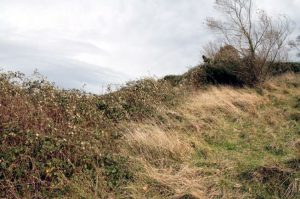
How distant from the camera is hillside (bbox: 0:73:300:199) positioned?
555cm

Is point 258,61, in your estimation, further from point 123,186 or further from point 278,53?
point 123,186

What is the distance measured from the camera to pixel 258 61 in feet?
55.2

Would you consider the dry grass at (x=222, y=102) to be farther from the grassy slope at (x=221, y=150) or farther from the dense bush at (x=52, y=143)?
the dense bush at (x=52, y=143)

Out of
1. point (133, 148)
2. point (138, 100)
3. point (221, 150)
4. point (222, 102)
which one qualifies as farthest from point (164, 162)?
point (222, 102)

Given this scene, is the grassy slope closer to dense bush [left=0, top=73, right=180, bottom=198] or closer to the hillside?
the hillside

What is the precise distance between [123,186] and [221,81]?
11.8m

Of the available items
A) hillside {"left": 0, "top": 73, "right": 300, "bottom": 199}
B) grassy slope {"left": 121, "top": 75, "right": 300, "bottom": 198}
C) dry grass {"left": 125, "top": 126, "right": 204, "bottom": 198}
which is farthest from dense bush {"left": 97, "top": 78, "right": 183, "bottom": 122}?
dry grass {"left": 125, "top": 126, "right": 204, "bottom": 198}

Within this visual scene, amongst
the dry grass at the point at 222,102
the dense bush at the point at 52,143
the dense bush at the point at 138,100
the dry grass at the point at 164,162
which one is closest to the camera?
the dense bush at the point at 52,143

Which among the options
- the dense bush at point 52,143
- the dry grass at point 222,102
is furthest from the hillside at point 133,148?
the dry grass at point 222,102

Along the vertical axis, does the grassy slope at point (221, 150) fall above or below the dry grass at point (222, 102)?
below

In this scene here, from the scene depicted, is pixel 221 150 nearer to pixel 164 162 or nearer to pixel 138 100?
pixel 164 162

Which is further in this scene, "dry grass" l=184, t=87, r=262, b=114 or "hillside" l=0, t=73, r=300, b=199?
"dry grass" l=184, t=87, r=262, b=114

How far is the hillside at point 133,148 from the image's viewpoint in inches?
219

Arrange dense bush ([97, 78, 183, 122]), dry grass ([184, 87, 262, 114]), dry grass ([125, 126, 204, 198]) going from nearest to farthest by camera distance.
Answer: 1. dry grass ([125, 126, 204, 198])
2. dense bush ([97, 78, 183, 122])
3. dry grass ([184, 87, 262, 114])
